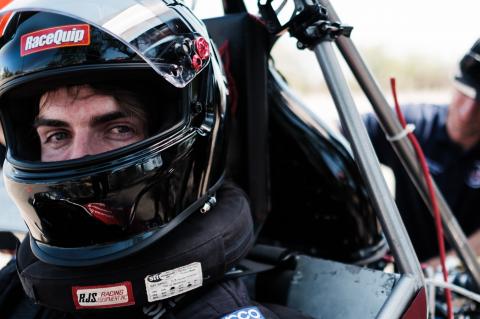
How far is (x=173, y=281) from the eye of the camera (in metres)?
1.05

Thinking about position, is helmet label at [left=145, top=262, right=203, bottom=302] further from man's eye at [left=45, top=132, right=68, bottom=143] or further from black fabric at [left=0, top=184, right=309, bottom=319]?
man's eye at [left=45, top=132, right=68, bottom=143]

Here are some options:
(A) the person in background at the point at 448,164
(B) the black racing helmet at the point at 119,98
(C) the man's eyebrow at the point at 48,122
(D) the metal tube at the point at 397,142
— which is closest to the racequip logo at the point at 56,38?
(B) the black racing helmet at the point at 119,98

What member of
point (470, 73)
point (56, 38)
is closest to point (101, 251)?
point (56, 38)

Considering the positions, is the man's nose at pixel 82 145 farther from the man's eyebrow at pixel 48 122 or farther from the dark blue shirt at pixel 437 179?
the dark blue shirt at pixel 437 179

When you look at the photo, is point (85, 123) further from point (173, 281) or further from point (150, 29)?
point (173, 281)

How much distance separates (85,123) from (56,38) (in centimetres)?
18

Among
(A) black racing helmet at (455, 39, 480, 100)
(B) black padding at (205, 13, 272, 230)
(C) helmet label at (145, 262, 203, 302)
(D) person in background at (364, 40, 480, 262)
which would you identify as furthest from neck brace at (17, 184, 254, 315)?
(D) person in background at (364, 40, 480, 262)

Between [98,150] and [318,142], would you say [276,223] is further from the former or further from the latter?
[98,150]

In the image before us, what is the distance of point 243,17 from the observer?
1.41 m

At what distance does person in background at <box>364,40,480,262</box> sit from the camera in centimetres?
228

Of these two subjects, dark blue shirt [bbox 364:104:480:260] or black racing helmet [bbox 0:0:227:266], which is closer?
black racing helmet [bbox 0:0:227:266]

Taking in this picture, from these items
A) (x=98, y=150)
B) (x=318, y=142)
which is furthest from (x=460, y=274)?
(x=98, y=150)

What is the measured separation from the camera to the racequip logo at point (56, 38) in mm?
1062

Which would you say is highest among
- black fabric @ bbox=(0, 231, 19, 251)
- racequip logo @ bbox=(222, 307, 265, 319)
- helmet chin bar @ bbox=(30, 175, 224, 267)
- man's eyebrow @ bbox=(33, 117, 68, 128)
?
man's eyebrow @ bbox=(33, 117, 68, 128)
